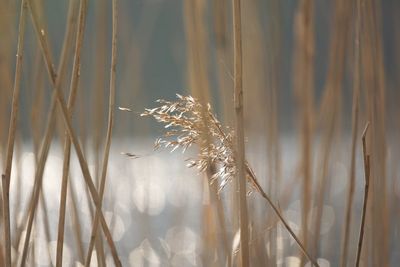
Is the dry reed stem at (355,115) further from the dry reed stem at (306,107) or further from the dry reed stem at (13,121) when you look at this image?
the dry reed stem at (13,121)

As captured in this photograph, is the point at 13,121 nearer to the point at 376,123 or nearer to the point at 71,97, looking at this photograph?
the point at 71,97

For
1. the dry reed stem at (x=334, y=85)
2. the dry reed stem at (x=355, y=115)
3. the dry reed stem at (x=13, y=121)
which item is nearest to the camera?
the dry reed stem at (x=13, y=121)

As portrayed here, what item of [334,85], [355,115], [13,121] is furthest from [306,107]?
[13,121]

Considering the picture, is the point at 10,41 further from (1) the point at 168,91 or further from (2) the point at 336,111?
(1) the point at 168,91

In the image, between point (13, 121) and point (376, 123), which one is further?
point (376, 123)

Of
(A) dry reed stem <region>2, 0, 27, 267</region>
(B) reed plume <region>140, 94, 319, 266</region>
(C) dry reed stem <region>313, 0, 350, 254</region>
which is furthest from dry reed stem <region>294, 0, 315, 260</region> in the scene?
(A) dry reed stem <region>2, 0, 27, 267</region>

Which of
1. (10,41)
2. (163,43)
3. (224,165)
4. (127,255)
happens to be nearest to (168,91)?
(163,43)

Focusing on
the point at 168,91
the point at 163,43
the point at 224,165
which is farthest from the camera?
the point at 163,43

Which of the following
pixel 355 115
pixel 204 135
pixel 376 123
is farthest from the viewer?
pixel 376 123

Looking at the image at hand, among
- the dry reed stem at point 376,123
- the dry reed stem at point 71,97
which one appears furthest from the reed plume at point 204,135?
the dry reed stem at point 376,123

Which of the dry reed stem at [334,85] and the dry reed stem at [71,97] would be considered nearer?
the dry reed stem at [71,97]

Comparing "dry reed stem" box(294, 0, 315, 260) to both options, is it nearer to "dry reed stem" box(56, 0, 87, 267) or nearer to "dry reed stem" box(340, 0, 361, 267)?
"dry reed stem" box(340, 0, 361, 267)
